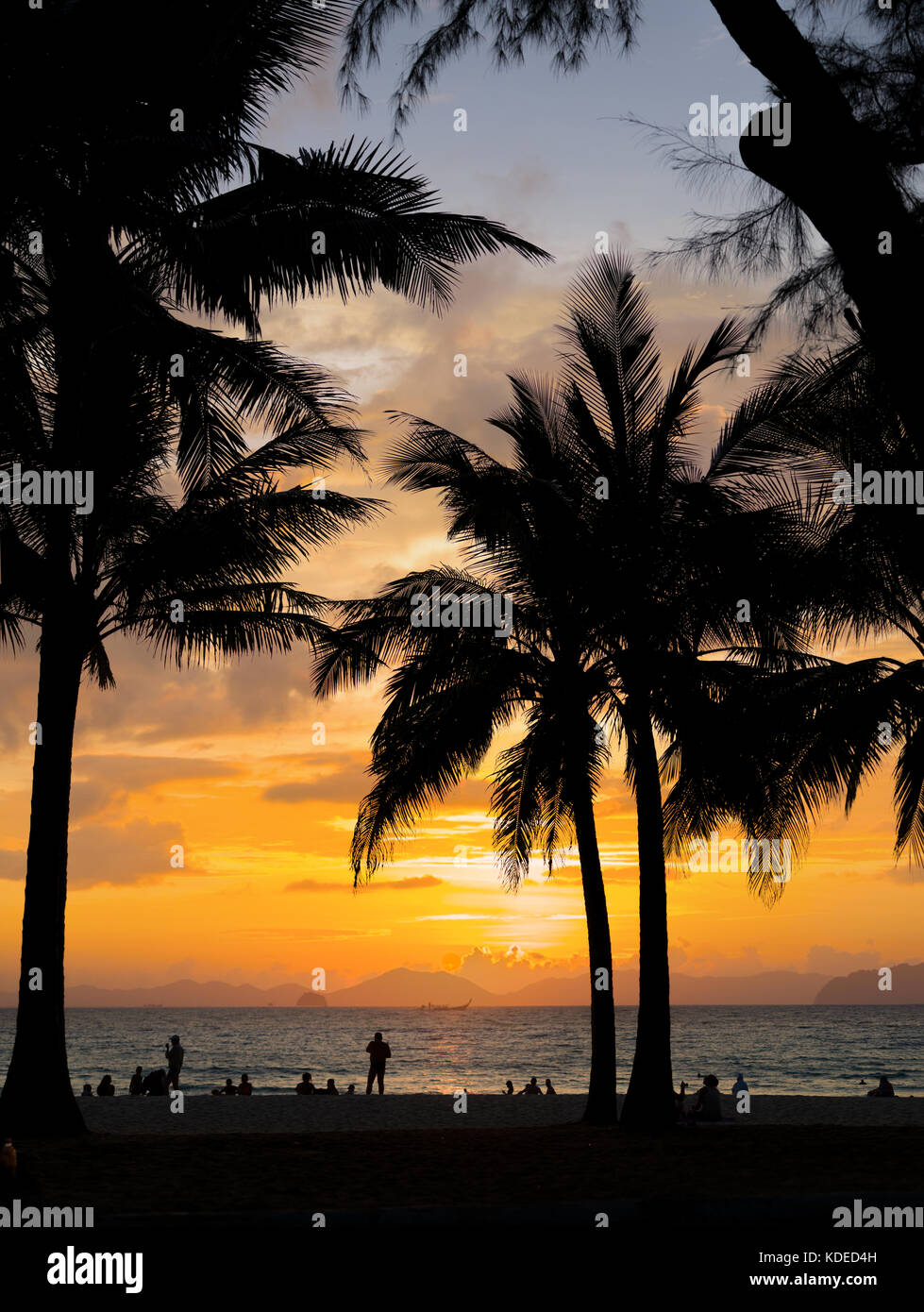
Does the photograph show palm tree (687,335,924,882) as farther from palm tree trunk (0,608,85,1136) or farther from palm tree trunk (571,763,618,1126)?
palm tree trunk (0,608,85,1136)

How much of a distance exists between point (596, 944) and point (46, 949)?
273 inches

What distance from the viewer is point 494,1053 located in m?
94.4

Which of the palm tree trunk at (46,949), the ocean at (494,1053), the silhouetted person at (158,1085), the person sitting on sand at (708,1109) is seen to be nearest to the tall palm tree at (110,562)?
the palm tree trunk at (46,949)

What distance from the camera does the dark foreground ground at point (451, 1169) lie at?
8.11m

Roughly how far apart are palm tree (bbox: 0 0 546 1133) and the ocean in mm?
42038

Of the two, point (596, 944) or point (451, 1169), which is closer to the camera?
point (451, 1169)

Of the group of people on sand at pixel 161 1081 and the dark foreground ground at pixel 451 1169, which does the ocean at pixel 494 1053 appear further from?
the dark foreground ground at pixel 451 1169

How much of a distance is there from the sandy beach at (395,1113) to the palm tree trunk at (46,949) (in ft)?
9.80

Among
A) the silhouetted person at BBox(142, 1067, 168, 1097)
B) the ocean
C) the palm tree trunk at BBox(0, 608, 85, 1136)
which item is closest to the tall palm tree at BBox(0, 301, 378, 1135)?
the palm tree trunk at BBox(0, 608, 85, 1136)

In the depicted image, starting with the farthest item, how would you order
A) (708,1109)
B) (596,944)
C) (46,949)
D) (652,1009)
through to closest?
(708,1109) < (596,944) < (652,1009) < (46,949)

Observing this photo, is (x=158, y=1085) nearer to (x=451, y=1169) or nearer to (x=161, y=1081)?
(x=161, y=1081)

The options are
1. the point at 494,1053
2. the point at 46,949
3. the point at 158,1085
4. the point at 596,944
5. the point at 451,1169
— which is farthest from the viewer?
the point at 494,1053

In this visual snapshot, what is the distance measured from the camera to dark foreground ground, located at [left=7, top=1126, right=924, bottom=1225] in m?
8.11

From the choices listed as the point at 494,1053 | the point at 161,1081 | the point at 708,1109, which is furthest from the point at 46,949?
the point at 494,1053
